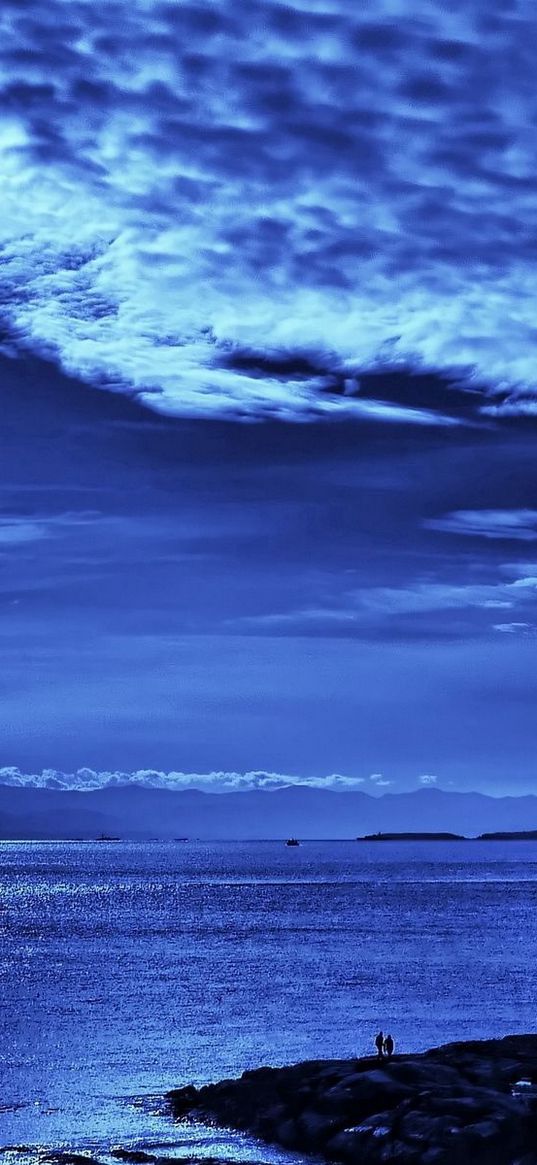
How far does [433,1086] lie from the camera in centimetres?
3906

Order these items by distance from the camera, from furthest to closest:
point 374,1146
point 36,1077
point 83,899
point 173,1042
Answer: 1. point 83,899
2. point 173,1042
3. point 36,1077
4. point 374,1146

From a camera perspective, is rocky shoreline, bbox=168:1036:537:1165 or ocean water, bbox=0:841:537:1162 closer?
rocky shoreline, bbox=168:1036:537:1165

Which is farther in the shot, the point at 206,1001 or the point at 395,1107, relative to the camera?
the point at 206,1001

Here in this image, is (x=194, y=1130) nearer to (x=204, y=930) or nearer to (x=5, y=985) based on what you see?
(x=5, y=985)

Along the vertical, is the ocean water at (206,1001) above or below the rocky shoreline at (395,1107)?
below

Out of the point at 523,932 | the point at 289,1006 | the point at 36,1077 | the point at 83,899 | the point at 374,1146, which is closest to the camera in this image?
the point at 374,1146

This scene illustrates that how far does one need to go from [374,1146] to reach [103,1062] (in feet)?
72.5

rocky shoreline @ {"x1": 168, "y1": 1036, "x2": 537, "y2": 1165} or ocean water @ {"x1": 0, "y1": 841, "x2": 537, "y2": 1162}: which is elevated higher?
rocky shoreline @ {"x1": 168, "y1": 1036, "x2": 537, "y2": 1165}

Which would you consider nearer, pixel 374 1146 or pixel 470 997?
pixel 374 1146

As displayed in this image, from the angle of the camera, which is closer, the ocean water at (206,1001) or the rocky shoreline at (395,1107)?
the rocky shoreline at (395,1107)

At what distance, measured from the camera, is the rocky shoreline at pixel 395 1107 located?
113ft

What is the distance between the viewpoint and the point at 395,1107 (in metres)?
37.7

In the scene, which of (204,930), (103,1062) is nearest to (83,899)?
(204,930)

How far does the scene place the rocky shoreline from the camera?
3447cm
